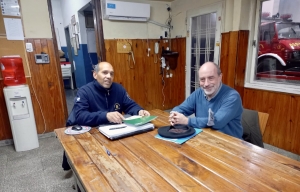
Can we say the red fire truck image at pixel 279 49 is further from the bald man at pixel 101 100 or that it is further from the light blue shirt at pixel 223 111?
the bald man at pixel 101 100

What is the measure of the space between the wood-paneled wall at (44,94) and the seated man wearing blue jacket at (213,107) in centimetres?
226

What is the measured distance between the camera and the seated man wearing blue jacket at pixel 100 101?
1.52 m

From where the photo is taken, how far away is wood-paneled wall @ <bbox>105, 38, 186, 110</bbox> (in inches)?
143

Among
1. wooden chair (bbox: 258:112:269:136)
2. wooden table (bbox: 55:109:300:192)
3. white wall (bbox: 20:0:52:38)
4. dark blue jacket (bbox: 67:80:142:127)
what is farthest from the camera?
white wall (bbox: 20:0:52:38)

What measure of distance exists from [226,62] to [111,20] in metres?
2.13

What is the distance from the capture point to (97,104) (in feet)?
5.61

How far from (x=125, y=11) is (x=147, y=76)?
51.9 inches

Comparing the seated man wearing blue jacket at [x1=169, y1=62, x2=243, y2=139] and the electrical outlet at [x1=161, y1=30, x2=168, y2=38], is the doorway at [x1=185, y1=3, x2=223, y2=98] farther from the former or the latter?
the seated man wearing blue jacket at [x1=169, y1=62, x2=243, y2=139]

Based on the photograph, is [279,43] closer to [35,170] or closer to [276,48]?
[276,48]

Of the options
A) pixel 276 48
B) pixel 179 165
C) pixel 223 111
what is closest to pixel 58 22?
pixel 276 48

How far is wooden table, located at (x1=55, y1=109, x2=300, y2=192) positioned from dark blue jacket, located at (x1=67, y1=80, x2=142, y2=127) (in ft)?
0.90

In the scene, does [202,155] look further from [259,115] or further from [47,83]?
[47,83]

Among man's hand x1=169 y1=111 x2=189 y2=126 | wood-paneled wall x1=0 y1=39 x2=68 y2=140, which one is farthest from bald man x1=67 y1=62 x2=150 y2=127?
wood-paneled wall x1=0 y1=39 x2=68 y2=140

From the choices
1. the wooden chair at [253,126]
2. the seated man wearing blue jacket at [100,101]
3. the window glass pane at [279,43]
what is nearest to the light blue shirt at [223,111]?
the wooden chair at [253,126]
